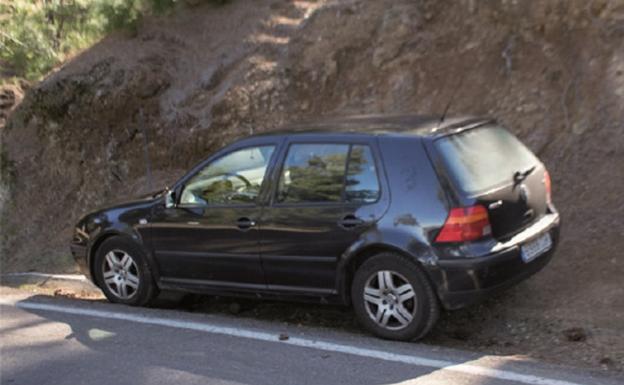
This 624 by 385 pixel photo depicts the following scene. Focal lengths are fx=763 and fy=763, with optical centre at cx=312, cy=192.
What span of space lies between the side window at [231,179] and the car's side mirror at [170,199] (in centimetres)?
9

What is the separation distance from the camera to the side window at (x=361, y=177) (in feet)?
18.9

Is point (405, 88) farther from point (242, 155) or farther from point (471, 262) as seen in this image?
point (471, 262)

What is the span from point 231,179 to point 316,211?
37.8 inches

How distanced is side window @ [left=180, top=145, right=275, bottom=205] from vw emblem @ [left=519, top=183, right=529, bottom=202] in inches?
79.5

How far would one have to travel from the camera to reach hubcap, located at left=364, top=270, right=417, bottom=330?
5.67 meters

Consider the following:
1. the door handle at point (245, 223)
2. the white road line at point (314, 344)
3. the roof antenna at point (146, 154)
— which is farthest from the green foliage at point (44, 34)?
the door handle at point (245, 223)

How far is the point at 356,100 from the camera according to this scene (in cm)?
1078

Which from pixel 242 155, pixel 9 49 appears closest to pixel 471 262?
pixel 242 155

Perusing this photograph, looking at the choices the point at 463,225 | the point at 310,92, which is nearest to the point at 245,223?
the point at 463,225

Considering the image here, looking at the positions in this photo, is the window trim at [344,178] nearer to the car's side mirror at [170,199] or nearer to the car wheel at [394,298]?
the car wheel at [394,298]

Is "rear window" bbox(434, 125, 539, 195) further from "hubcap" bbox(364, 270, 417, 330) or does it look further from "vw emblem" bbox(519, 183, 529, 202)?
"hubcap" bbox(364, 270, 417, 330)

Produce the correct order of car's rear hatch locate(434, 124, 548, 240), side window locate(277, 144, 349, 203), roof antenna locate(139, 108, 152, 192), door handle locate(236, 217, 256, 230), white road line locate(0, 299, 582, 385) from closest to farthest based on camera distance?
1. white road line locate(0, 299, 582, 385)
2. car's rear hatch locate(434, 124, 548, 240)
3. side window locate(277, 144, 349, 203)
4. door handle locate(236, 217, 256, 230)
5. roof antenna locate(139, 108, 152, 192)

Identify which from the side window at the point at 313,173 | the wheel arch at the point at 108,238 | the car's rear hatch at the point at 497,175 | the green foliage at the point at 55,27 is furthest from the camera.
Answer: the green foliage at the point at 55,27

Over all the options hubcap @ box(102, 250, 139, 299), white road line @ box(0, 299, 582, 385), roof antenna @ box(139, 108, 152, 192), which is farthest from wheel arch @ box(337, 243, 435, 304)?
roof antenna @ box(139, 108, 152, 192)
